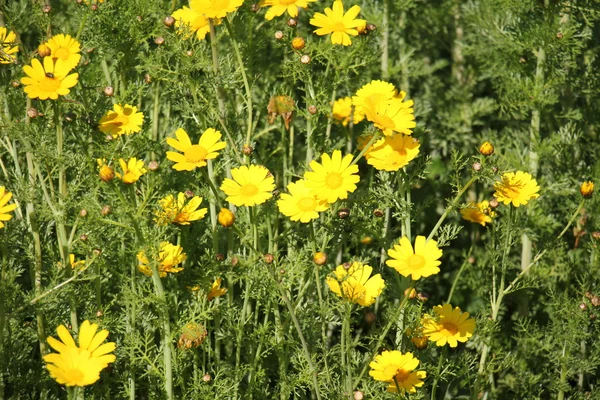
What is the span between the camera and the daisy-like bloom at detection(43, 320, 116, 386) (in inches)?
68.3

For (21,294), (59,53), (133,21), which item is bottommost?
(21,294)

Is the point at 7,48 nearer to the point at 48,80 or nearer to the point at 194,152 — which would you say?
the point at 48,80

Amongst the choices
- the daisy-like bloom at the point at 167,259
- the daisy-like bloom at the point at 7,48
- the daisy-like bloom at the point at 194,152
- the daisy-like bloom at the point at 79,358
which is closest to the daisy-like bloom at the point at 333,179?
the daisy-like bloom at the point at 194,152

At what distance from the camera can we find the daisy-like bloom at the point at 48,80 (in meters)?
1.96

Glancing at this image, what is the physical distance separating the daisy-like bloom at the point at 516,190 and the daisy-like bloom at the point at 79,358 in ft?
3.94

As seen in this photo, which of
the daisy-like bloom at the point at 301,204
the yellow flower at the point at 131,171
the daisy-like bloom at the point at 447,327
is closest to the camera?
the yellow flower at the point at 131,171

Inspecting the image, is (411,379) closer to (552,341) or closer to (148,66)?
(552,341)

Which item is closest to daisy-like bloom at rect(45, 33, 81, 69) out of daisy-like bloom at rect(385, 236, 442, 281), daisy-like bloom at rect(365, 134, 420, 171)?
daisy-like bloom at rect(365, 134, 420, 171)

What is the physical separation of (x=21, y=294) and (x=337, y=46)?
1291 millimetres

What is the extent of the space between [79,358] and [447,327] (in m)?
1.07

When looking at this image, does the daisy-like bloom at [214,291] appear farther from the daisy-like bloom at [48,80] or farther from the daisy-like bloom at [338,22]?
the daisy-like bloom at [338,22]

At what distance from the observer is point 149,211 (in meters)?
2.00

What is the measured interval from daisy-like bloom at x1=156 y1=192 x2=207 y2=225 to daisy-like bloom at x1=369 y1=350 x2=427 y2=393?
63 cm

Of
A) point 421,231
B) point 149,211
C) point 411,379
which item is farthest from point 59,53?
point 421,231
